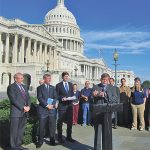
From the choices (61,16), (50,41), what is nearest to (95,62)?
(61,16)

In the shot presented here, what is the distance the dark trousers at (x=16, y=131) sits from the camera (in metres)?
10.4

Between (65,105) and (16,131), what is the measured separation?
2.84 metres

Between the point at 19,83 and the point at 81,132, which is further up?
the point at 19,83

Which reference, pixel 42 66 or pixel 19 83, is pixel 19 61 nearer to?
pixel 42 66

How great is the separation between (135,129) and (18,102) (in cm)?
729

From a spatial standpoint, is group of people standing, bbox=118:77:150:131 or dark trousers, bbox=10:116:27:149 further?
group of people standing, bbox=118:77:150:131

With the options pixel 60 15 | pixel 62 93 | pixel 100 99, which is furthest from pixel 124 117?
pixel 60 15

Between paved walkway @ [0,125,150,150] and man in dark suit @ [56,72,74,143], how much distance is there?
26.3 inches

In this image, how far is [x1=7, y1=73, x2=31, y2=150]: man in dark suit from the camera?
1038 centimetres

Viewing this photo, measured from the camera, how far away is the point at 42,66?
79.8m

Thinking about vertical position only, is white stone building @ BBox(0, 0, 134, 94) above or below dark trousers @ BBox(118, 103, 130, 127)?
above

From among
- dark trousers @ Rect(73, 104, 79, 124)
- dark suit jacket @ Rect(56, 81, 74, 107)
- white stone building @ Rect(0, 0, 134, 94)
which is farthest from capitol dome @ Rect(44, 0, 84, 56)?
dark suit jacket @ Rect(56, 81, 74, 107)

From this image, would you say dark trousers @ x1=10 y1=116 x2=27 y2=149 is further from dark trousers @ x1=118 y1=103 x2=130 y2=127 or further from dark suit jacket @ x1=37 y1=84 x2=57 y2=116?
→ dark trousers @ x1=118 y1=103 x2=130 y2=127

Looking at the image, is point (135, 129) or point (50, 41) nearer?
point (135, 129)
